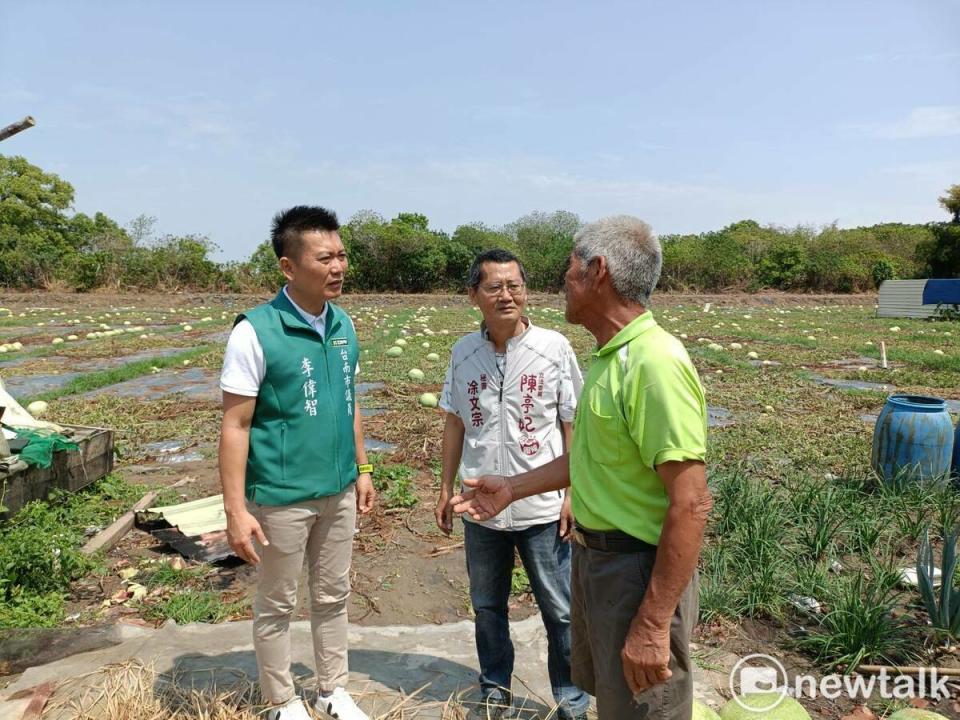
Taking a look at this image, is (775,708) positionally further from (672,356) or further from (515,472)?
(672,356)

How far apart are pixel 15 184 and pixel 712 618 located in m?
51.4

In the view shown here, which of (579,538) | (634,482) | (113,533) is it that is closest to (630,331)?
(634,482)

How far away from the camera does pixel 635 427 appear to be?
1.71 metres

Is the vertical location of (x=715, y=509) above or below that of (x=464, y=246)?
below

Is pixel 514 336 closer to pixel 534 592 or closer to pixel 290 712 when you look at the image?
pixel 534 592

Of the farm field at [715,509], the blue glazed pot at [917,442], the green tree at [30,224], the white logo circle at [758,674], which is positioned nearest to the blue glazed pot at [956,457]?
the blue glazed pot at [917,442]

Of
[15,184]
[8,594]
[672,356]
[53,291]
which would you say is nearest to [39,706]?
[8,594]

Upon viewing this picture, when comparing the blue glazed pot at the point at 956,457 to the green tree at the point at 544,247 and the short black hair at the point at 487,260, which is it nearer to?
the short black hair at the point at 487,260

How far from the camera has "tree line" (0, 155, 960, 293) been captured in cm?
3647

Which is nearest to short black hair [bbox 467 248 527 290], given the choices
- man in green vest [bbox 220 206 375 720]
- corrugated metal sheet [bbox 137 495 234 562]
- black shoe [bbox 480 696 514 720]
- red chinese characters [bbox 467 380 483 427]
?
red chinese characters [bbox 467 380 483 427]

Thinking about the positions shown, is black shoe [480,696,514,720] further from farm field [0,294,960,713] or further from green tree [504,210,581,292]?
green tree [504,210,581,292]

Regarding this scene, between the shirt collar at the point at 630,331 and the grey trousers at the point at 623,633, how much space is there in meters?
0.57

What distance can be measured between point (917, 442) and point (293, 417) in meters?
4.58

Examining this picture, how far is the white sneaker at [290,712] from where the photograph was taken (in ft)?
8.00
